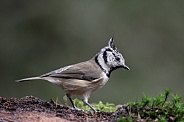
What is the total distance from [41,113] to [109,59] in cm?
218

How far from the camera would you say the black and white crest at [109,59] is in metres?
7.60

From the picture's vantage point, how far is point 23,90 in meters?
12.6

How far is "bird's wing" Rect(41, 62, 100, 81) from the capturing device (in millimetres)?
7367

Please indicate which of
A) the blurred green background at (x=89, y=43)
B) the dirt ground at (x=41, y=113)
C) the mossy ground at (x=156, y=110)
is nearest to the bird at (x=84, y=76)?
the dirt ground at (x=41, y=113)

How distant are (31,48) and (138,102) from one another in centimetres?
719

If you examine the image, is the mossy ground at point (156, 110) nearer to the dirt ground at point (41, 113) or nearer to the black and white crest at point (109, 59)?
the dirt ground at point (41, 113)

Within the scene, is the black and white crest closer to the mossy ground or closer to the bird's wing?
the bird's wing

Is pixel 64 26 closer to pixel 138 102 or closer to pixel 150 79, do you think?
pixel 150 79

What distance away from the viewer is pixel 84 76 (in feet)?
24.5

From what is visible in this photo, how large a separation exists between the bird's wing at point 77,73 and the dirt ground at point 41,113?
1126 mm

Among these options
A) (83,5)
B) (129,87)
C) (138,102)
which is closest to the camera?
(138,102)

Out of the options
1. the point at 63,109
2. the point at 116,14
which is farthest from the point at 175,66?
the point at 63,109

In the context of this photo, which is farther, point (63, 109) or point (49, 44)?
point (49, 44)

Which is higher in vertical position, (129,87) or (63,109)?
(129,87)
